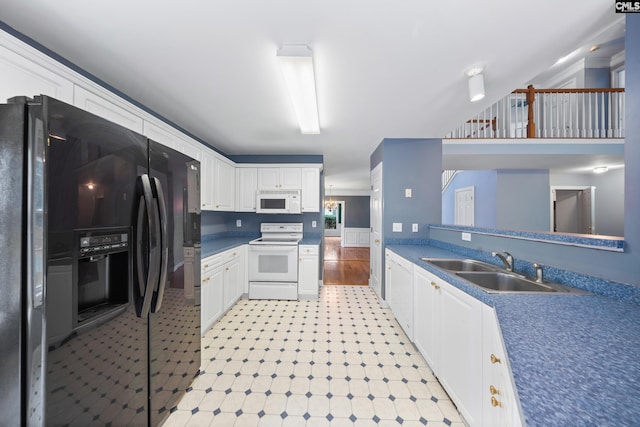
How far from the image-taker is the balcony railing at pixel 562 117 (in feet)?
12.9

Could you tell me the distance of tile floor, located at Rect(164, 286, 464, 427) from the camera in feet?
4.93

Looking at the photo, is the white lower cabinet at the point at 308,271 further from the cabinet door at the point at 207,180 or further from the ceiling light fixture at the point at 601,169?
the ceiling light fixture at the point at 601,169

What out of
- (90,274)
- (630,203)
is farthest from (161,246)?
(630,203)

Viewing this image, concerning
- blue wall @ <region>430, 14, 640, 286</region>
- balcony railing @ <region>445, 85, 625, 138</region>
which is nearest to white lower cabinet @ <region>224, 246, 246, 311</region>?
blue wall @ <region>430, 14, 640, 286</region>

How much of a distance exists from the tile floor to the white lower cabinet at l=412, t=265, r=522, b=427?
0.79 feet

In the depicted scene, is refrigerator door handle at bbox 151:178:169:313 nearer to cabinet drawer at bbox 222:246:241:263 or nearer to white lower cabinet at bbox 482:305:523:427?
cabinet drawer at bbox 222:246:241:263

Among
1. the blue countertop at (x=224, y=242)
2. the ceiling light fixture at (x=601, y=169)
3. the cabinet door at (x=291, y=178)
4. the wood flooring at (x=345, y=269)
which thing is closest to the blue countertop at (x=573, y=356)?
the blue countertop at (x=224, y=242)

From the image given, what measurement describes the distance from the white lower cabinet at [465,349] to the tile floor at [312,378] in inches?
9.4

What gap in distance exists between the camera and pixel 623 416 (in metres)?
0.47

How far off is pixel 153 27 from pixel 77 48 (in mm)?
640

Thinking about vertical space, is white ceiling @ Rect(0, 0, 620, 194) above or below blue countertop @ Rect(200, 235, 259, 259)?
above

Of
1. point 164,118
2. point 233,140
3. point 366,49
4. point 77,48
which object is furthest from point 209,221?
point 366,49

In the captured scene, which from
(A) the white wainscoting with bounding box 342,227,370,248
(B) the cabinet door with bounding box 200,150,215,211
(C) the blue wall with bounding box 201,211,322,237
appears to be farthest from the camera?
(A) the white wainscoting with bounding box 342,227,370,248

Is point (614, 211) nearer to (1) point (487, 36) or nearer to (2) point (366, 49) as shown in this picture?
(1) point (487, 36)
